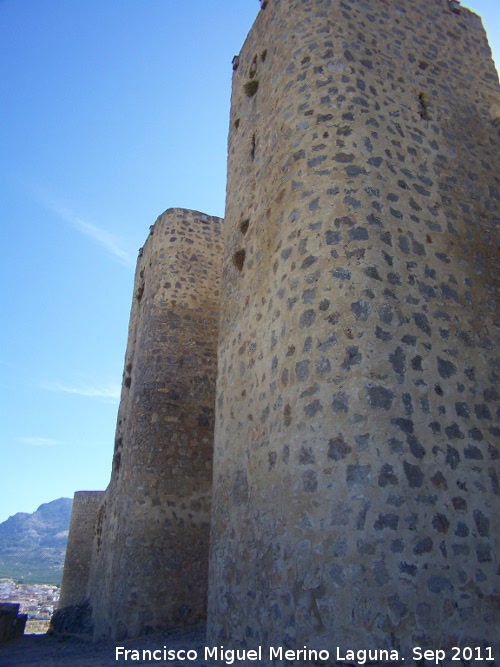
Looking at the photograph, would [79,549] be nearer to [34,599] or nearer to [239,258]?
[239,258]

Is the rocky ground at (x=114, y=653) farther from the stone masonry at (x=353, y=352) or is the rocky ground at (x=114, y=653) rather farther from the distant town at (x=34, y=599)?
the distant town at (x=34, y=599)

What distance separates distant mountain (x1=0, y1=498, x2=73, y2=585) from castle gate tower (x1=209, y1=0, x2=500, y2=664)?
236 feet

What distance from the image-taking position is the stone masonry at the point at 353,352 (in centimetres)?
349

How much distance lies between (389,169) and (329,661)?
408cm

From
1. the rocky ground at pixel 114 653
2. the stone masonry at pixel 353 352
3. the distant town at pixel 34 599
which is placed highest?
the stone masonry at pixel 353 352

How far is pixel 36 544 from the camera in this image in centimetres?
11294

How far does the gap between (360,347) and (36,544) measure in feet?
418

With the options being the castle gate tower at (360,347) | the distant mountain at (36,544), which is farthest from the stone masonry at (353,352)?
the distant mountain at (36,544)

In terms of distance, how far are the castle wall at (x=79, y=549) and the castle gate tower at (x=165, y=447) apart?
29.2 ft

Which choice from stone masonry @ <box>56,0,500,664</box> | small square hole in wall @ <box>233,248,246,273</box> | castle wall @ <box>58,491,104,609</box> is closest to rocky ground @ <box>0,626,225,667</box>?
stone masonry @ <box>56,0,500,664</box>

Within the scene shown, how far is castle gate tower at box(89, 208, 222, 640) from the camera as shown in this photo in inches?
301

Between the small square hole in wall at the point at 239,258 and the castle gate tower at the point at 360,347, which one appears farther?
the small square hole in wall at the point at 239,258

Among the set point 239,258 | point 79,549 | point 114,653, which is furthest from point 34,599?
point 239,258

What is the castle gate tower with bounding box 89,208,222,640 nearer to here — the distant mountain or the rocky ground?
the rocky ground
